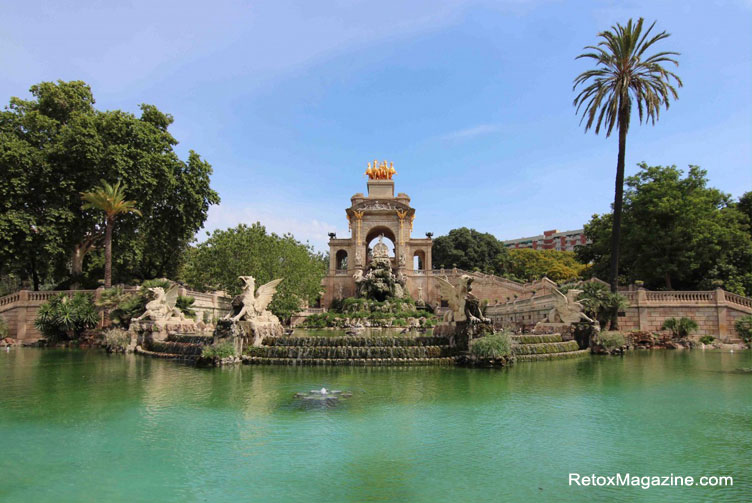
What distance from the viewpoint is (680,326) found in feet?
90.9

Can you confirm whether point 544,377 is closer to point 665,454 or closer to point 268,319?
point 665,454

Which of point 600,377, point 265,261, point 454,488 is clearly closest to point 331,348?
point 600,377

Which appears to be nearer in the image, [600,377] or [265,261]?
[600,377]

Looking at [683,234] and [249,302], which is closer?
[249,302]

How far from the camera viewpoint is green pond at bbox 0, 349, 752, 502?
665cm

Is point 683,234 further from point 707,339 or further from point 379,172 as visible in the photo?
point 379,172

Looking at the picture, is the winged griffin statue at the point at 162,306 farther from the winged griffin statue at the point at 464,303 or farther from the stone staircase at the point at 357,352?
the winged griffin statue at the point at 464,303

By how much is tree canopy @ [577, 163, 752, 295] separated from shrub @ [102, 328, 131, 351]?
31.4 m

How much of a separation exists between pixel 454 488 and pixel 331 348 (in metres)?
12.7

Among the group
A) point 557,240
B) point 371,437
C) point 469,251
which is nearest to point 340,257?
point 469,251

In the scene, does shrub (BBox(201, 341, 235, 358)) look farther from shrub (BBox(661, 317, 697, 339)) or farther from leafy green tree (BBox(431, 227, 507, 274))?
leafy green tree (BBox(431, 227, 507, 274))

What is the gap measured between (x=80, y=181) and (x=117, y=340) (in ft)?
46.7

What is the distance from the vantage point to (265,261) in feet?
115

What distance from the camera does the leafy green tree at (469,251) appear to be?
273 ft
